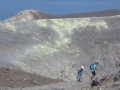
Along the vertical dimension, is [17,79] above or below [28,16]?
below

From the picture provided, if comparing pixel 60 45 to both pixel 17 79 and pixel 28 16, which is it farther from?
pixel 28 16

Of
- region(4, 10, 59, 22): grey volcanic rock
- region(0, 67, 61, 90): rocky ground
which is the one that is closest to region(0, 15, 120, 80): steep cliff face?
region(0, 67, 61, 90): rocky ground

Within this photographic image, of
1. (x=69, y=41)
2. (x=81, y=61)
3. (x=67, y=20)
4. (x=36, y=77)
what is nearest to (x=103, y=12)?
(x=67, y=20)

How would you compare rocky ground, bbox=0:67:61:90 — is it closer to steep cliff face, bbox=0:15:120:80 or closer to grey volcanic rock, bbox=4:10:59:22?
steep cliff face, bbox=0:15:120:80

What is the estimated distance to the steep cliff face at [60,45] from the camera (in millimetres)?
36312

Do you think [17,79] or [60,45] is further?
[60,45]

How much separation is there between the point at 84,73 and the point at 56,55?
4160mm

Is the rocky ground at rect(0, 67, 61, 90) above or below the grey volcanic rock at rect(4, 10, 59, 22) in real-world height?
below

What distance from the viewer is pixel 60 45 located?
42562 mm

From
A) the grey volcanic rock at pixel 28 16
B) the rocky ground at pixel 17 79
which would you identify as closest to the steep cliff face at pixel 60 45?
the rocky ground at pixel 17 79

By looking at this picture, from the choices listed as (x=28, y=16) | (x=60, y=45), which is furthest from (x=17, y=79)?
(x=28, y=16)

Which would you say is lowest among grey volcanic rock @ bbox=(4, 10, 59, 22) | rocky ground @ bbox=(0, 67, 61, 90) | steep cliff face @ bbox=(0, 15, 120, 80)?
rocky ground @ bbox=(0, 67, 61, 90)

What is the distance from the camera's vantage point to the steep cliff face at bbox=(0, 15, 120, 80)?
3631cm

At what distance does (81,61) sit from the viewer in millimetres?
39406
